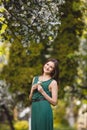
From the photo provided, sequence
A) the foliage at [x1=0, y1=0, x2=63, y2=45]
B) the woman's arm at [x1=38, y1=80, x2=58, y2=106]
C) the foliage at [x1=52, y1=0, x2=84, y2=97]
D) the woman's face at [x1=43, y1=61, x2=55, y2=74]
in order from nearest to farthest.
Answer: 1. the woman's arm at [x1=38, y1=80, x2=58, y2=106]
2. the woman's face at [x1=43, y1=61, x2=55, y2=74]
3. the foliage at [x1=0, y1=0, x2=63, y2=45]
4. the foliage at [x1=52, y1=0, x2=84, y2=97]

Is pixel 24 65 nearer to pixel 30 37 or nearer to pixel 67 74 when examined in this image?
pixel 67 74

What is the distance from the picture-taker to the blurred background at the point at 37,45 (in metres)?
7.51

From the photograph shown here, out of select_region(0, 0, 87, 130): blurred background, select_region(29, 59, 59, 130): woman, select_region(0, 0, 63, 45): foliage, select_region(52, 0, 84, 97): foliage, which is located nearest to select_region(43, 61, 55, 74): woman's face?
select_region(29, 59, 59, 130): woman

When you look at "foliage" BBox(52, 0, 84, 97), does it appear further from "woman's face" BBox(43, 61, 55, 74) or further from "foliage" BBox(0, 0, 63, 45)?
"woman's face" BBox(43, 61, 55, 74)

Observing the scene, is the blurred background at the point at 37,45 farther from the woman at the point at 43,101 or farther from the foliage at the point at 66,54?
the woman at the point at 43,101

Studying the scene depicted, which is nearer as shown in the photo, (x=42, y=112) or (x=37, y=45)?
(x=42, y=112)

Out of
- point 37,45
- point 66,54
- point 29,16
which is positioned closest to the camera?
point 29,16

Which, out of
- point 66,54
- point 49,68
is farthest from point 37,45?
point 49,68

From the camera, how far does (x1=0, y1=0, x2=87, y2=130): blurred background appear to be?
751 centimetres

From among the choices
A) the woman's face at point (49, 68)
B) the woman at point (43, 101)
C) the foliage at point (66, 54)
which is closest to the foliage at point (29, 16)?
the woman's face at point (49, 68)

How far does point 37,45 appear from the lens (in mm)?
10047

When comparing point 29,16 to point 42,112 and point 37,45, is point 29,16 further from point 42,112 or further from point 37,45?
point 37,45

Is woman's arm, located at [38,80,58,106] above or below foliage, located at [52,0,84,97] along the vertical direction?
above

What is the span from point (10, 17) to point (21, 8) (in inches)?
10.3
